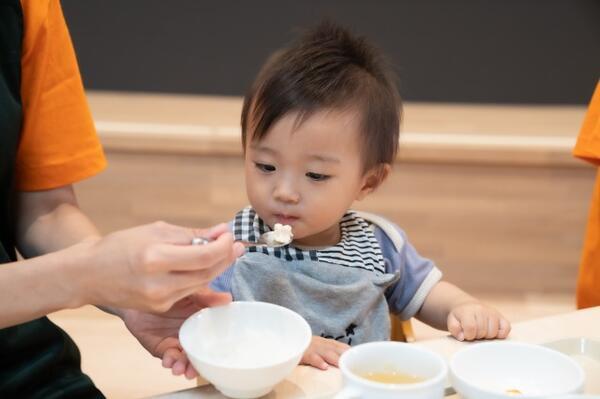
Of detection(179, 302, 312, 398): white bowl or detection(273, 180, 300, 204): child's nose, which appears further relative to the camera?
detection(273, 180, 300, 204): child's nose

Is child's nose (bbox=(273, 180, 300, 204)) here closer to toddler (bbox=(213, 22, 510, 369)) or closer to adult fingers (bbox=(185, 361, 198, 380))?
toddler (bbox=(213, 22, 510, 369))

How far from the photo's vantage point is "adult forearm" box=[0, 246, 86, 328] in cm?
84

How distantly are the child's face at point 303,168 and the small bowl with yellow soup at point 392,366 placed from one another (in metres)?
0.37

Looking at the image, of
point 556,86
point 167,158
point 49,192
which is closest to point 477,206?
point 556,86

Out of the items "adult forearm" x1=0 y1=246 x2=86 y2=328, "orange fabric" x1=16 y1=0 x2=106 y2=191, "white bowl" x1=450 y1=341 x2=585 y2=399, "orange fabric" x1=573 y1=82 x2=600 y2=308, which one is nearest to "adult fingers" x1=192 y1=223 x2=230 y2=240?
"adult forearm" x1=0 y1=246 x2=86 y2=328

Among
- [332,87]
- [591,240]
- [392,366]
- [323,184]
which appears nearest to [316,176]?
[323,184]

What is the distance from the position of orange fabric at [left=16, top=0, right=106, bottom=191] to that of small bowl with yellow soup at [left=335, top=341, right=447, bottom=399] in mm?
537

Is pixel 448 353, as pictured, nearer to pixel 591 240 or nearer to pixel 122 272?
pixel 122 272

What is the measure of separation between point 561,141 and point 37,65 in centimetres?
206

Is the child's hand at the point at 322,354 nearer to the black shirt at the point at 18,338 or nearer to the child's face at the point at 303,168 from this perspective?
the child's face at the point at 303,168

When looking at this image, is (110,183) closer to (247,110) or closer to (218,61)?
(218,61)

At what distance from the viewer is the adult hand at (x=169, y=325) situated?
94 cm

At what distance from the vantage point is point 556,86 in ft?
10.5

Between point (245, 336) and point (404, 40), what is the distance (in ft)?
8.01
